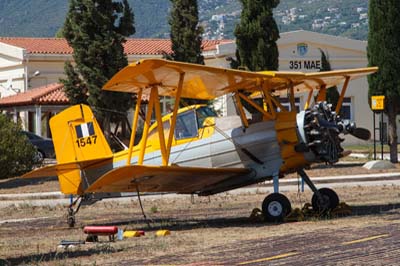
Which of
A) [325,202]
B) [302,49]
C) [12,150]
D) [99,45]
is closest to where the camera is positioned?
[325,202]

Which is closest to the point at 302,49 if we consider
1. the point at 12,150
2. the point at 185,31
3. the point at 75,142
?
the point at 185,31

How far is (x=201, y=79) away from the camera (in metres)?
18.3

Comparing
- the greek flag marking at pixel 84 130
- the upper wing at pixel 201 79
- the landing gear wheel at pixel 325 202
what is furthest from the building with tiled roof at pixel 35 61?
the landing gear wheel at pixel 325 202

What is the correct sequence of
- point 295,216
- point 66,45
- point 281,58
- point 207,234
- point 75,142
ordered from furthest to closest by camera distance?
point 66,45 < point 281,58 < point 75,142 < point 295,216 < point 207,234

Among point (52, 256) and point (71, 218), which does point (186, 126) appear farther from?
point (52, 256)

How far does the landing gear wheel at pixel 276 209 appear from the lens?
1759 centimetres

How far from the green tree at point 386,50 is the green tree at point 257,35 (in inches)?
142

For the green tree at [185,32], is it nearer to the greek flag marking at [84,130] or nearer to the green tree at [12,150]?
the green tree at [12,150]

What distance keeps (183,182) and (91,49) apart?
1760cm

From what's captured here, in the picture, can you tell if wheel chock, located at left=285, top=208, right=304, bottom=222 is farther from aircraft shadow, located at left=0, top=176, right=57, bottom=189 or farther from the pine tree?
the pine tree

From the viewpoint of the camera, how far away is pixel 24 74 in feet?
187

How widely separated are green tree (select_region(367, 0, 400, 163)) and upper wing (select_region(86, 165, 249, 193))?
657 inches

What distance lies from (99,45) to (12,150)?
5202 millimetres

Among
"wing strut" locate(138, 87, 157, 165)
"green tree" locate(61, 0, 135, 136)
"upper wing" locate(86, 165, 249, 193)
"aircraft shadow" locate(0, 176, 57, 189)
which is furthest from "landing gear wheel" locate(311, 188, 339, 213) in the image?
"green tree" locate(61, 0, 135, 136)
